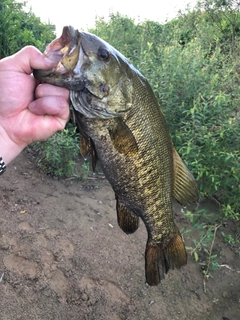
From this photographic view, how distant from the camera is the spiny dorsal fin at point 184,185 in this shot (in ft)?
6.05

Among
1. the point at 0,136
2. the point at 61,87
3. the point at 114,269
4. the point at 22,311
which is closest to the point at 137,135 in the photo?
the point at 61,87

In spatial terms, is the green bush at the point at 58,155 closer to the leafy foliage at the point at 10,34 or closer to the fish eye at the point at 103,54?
the leafy foliage at the point at 10,34

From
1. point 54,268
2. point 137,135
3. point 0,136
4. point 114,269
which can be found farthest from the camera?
point 114,269

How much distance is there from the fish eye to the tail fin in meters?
1.07

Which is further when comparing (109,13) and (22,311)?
(109,13)

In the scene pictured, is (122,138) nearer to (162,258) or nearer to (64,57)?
(64,57)

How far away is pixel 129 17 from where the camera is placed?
7746mm

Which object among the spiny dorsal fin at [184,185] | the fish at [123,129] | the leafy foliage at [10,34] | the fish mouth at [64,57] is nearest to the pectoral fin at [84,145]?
the fish at [123,129]

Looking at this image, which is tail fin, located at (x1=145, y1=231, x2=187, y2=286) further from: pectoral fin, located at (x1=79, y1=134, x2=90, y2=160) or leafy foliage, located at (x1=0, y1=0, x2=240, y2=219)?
leafy foliage, located at (x1=0, y1=0, x2=240, y2=219)

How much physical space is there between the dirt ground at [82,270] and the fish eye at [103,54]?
219cm

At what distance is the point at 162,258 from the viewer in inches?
80.5

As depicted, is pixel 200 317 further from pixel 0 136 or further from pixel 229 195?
pixel 0 136

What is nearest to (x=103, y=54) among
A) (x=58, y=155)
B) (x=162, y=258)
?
(x=162, y=258)

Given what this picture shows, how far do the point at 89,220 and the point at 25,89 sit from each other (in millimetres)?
2563
